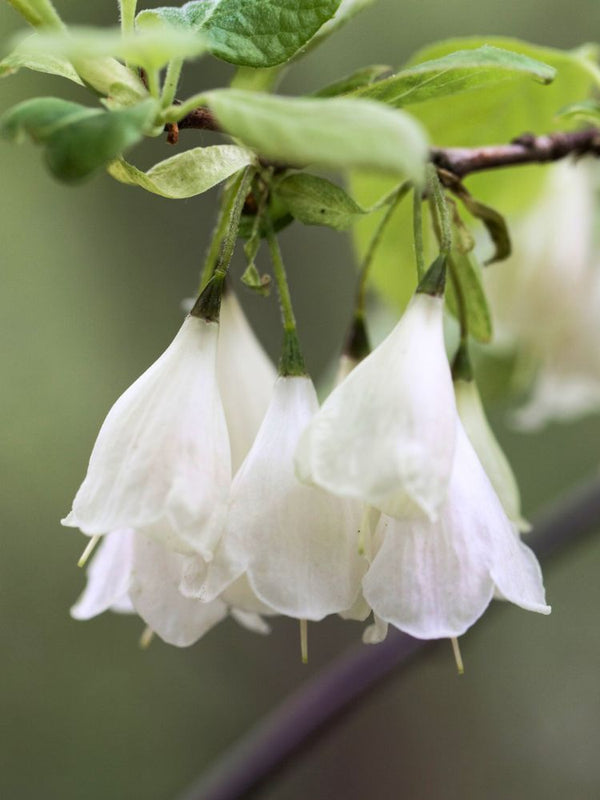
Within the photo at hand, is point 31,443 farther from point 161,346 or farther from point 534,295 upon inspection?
point 534,295

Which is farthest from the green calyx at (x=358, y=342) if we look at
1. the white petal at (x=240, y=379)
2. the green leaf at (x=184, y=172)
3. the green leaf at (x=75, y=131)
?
the green leaf at (x=75, y=131)

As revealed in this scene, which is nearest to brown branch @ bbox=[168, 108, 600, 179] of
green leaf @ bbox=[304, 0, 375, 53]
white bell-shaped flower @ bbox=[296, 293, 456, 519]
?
green leaf @ bbox=[304, 0, 375, 53]

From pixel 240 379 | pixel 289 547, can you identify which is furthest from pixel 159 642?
pixel 289 547

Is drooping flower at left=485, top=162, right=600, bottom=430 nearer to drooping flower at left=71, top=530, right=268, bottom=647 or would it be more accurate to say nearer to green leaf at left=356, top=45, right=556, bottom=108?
green leaf at left=356, top=45, right=556, bottom=108

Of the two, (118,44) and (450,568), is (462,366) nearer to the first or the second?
(450,568)

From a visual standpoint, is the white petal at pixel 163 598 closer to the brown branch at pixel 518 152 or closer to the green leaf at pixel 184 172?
the green leaf at pixel 184 172

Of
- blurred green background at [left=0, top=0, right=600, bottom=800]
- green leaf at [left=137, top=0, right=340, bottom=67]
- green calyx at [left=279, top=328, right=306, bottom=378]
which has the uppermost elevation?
green leaf at [left=137, top=0, right=340, bottom=67]
